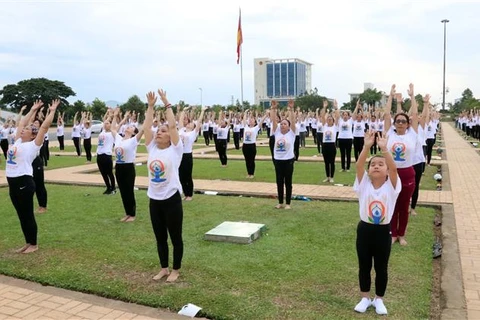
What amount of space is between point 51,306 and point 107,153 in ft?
20.5

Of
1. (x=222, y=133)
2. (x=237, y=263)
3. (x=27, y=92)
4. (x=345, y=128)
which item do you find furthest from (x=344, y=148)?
(x=27, y=92)

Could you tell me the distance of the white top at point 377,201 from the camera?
14.0 ft

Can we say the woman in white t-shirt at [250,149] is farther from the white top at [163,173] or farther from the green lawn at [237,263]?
the white top at [163,173]

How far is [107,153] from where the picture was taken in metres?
10.5

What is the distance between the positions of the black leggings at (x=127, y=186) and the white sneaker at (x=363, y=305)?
5.02 m

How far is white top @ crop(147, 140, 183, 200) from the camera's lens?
503 centimetres

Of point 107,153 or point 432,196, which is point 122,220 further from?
point 432,196

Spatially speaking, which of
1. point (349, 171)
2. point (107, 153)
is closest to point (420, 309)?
point (107, 153)

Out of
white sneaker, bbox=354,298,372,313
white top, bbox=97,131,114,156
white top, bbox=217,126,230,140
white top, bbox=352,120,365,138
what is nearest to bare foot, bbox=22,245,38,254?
white top, bbox=97,131,114,156

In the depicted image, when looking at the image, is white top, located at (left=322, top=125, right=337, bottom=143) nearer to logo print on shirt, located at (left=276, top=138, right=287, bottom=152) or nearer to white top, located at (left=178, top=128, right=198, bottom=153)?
logo print on shirt, located at (left=276, top=138, right=287, bottom=152)

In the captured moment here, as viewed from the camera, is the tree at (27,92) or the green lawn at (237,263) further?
the tree at (27,92)

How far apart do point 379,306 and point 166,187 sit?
2.56 metres

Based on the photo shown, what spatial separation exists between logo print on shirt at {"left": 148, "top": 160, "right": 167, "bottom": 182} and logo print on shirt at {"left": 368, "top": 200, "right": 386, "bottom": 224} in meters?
2.29

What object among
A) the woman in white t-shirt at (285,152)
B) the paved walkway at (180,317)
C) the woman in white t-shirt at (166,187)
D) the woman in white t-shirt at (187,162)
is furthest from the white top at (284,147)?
the woman in white t-shirt at (166,187)
